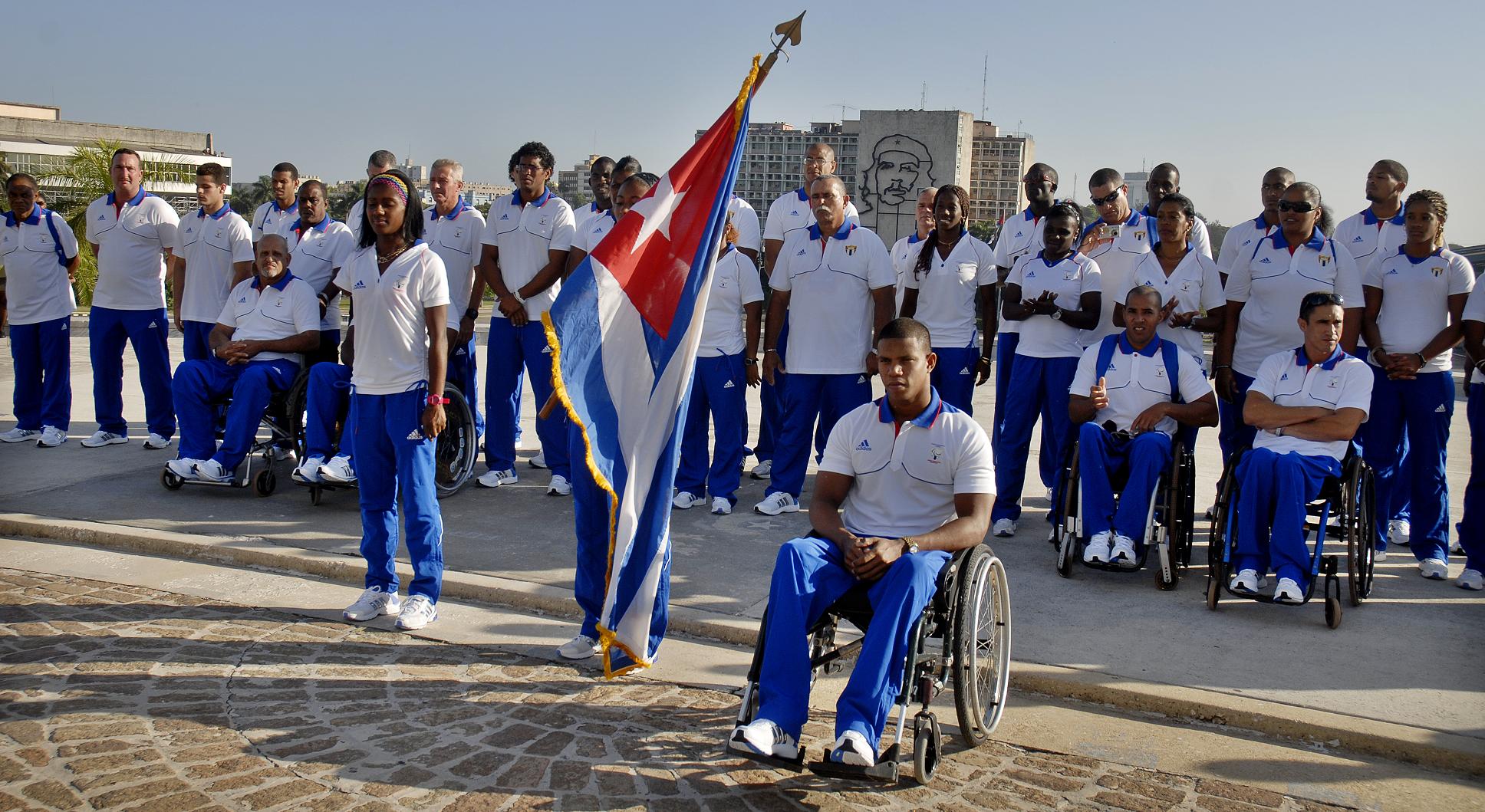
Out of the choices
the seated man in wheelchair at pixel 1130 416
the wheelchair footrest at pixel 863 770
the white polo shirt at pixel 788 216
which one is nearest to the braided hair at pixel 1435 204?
the seated man in wheelchair at pixel 1130 416

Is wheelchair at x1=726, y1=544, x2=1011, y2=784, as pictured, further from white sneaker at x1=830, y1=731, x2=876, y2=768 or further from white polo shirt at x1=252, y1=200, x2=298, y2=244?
white polo shirt at x1=252, y1=200, x2=298, y2=244

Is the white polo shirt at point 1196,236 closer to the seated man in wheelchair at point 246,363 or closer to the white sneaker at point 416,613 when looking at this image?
the white sneaker at point 416,613

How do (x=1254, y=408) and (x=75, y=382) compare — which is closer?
(x=1254, y=408)

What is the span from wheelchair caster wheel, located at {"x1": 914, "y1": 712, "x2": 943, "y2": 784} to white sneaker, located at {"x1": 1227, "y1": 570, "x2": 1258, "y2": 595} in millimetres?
2306

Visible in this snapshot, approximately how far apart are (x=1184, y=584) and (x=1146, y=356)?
1.20 m

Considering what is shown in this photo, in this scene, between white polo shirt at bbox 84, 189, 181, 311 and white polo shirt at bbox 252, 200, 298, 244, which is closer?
white polo shirt at bbox 252, 200, 298, 244

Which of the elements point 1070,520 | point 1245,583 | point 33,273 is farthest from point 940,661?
point 33,273

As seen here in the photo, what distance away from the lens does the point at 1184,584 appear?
616 centimetres

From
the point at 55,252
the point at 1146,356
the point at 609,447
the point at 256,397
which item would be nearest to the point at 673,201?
the point at 609,447

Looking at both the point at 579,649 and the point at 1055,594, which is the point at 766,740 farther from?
Answer: the point at 1055,594

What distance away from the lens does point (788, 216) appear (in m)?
8.75

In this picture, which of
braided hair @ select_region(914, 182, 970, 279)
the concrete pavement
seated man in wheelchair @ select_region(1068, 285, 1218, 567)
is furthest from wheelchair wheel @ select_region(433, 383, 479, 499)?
seated man in wheelchair @ select_region(1068, 285, 1218, 567)

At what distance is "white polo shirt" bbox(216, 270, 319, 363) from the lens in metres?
7.90

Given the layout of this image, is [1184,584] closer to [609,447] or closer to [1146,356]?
[1146,356]
